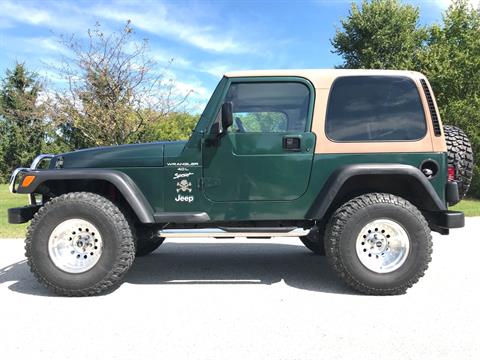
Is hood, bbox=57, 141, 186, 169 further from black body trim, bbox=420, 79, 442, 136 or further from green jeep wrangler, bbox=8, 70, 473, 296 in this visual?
black body trim, bbox=420, 79, 442, 136

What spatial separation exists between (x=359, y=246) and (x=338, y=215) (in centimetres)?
35

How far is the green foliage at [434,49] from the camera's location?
16.2 metres

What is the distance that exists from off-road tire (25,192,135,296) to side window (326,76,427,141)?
2270mm

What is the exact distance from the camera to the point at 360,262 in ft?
13.1

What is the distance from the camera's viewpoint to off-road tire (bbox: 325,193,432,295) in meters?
3.95

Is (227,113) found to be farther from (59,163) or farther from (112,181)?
(59,163)

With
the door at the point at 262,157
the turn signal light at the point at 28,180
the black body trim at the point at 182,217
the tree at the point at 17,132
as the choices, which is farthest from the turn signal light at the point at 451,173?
the tree at the point at 17,132

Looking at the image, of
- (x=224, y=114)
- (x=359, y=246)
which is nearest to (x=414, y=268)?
(x=359, y=246)

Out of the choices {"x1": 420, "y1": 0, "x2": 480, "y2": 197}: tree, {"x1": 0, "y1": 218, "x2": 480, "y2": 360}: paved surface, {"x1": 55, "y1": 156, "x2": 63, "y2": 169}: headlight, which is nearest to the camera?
{"x1": 0, "y1": 218, "x2": 480, "y2": 360}: paved surface

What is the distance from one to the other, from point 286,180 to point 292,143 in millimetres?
366

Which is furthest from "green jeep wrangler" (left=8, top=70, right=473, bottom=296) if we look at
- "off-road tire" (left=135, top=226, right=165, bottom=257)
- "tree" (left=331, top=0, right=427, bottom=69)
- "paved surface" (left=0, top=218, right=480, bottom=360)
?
"tree" (left=331, top=0, right=427, bottom=69)

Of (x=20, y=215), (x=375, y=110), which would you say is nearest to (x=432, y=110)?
(x=375, y=110)

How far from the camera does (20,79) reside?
102 feet

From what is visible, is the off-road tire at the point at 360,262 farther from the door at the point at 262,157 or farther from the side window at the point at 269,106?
the side window at the point at 269,106
